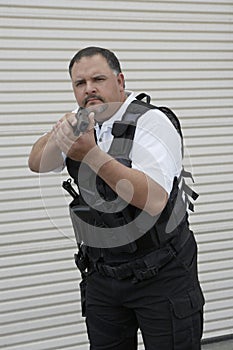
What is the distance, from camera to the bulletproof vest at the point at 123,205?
1988 millimetres

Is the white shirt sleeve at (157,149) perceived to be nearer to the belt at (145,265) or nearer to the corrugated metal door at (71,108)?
the belt at (145,265)

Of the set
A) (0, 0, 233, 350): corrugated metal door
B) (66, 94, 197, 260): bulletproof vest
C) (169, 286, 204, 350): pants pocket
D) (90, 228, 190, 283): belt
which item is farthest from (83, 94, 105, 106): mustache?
(0, 0, 233, 350): corrugated metal door

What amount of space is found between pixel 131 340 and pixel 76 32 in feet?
6.50

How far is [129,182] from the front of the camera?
180 centimetres

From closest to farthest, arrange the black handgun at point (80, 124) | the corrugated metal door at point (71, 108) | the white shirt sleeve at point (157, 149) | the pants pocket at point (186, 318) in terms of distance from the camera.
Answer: the black handgun at point (80, 124)
the white shirt sleeve at point (157, 149)
the pants pocket at point (186, 318)
the corrugated metal door at point (71, 108)

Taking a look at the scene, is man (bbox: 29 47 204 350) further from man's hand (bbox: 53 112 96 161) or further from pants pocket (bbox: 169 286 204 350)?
man's hand (bbox: 53 112 96 161)

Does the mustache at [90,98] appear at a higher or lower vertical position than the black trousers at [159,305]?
higher

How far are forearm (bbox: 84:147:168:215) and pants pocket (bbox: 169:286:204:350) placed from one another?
1.45ft

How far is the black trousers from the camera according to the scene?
83.0 inches

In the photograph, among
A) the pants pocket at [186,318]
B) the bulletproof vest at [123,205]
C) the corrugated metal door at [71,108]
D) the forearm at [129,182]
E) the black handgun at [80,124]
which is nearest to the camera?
the black handgun at [80,124]

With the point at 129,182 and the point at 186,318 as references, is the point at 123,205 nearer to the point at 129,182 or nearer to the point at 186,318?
the point at 129,182

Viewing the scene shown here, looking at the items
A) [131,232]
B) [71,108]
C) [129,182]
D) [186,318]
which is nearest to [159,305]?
[186,318]

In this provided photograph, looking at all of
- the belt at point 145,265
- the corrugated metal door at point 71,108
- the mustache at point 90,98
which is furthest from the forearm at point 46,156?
the corrugated metal door at point 71,108

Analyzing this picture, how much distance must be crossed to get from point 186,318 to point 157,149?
2.28ft
